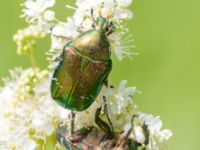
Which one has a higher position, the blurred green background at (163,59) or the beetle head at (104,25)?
the blurred green background at (163,59)

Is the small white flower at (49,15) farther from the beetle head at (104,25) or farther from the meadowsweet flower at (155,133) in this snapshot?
the meadowsweet flower at (155,133)

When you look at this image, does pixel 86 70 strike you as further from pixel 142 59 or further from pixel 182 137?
pixel 142 59

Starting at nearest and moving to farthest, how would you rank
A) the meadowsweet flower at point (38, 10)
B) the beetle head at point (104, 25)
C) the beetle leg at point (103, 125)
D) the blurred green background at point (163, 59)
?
the beetle leg at point (103, 125)
the beetle head at point (104, 25)
the meadowsweet flower at point (38, 10)
the blurred green background at point (163, 59)

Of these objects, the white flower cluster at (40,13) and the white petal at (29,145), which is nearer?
the white petal at (29,145)

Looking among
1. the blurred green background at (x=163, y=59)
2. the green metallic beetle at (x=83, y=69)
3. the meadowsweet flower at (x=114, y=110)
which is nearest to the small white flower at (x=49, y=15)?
the green metallic beetle at (x=83, y=69)

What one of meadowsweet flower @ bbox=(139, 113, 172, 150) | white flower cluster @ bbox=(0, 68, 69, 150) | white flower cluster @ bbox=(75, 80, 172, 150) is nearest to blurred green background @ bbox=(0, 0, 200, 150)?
meadowsweet flower @ bbox=(139, 113, 172, 150)

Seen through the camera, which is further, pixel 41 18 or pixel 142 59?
pixel 142 59

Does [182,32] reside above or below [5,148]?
above

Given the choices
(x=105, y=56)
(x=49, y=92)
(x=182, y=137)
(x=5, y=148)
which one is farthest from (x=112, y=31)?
(x=182, y=137)
